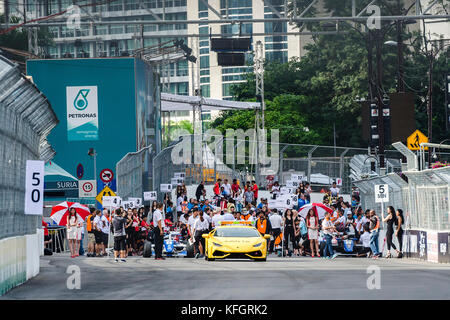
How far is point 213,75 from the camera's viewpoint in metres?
189

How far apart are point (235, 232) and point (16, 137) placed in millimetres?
11717

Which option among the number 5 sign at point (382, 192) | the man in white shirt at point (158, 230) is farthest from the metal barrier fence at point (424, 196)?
the man in white shirt at point (158, 230)

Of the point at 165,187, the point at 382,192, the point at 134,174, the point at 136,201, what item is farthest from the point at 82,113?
the point at 382,192

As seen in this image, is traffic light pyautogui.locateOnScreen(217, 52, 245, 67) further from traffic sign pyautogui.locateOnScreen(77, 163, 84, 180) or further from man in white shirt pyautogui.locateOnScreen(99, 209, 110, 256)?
traffic sign pyautogui.locateOnScreen(77, 163, 84, 180)

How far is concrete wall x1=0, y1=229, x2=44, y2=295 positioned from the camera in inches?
676

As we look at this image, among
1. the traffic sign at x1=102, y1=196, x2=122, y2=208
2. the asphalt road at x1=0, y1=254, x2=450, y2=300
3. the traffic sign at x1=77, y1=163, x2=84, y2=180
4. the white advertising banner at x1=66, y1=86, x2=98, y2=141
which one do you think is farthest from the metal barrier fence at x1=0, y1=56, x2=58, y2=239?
the white advertising banner at x1=66, y1=86, x2=98, y2=141

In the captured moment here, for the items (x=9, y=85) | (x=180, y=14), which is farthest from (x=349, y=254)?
(x=180, y=14)

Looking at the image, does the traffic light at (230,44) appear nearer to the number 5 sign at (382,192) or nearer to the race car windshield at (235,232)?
the number 5 sign at (382,192)

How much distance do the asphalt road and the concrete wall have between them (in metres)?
0.21

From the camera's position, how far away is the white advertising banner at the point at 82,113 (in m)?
47.3

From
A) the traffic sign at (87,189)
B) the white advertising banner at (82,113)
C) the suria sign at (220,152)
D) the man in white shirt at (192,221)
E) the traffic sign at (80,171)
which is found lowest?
the man in white shirt at (192,221)

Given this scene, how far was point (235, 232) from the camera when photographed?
29781 mm

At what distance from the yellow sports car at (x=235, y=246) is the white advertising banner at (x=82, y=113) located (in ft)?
62.1
